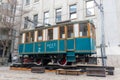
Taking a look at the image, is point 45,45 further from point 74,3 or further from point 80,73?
point 74,3

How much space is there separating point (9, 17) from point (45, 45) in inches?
509

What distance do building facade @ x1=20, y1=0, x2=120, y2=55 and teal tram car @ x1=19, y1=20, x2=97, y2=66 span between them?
2.02 metres

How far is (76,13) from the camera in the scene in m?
21.3

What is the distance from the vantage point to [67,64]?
43.4 feet

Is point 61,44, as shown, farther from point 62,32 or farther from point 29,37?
point 29,37

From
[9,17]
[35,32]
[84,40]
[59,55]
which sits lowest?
[59,55]

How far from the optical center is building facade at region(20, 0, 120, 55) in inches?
717

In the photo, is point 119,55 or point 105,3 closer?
point 119,55

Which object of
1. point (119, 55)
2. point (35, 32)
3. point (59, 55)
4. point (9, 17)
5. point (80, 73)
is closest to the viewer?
point (80, 73)

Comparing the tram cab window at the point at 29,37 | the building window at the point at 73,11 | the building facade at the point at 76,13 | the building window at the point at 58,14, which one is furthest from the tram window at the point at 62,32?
the building window at the point at 58,14

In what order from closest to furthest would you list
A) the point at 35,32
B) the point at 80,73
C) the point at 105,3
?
the point at 80,73 → the point at 35,32 → the point at 105,3

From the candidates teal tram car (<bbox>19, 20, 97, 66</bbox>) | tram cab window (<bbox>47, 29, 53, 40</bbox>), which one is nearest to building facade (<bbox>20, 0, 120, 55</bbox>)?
teal tram car (<bbox>19, 20, 97, 66</bbox>)

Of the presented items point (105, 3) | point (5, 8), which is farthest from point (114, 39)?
point (5, 8)

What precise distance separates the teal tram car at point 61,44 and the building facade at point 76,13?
79.4 inches
